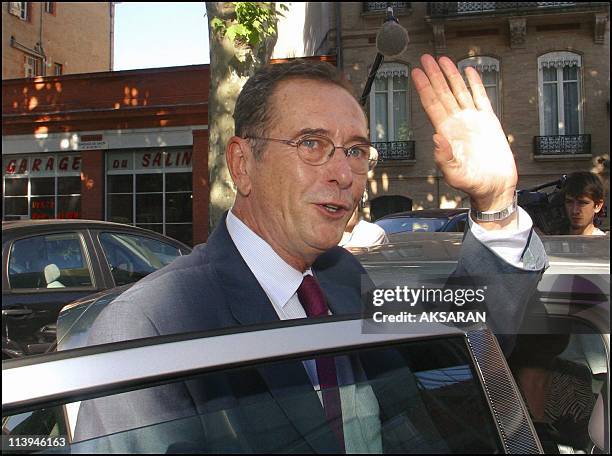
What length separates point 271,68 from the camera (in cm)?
161

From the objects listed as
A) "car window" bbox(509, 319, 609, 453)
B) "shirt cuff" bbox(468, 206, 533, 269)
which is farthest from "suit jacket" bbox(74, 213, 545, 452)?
"car window" bbox(509, 319, 609, 453)

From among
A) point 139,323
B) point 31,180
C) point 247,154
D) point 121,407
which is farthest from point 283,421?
Result: point 31,180

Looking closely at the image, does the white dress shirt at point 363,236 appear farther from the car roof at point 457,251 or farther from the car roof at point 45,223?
the car roof at point 45,223

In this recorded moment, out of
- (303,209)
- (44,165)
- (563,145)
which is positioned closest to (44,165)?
(44,165)

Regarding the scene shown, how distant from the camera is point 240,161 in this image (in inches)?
64.9

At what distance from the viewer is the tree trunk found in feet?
18.9

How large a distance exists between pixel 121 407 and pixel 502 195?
0.99 metres

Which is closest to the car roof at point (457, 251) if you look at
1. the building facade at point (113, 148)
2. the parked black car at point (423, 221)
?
the parked black car at point (423, 221)

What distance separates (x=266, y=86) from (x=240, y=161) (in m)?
0.21

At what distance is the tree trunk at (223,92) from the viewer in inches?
227

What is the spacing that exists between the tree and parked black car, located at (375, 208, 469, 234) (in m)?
1.66

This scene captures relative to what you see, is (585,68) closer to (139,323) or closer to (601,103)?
(601,103)

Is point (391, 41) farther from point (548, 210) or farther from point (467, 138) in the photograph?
point (467, 138)

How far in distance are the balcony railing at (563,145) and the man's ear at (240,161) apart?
14920 mm
